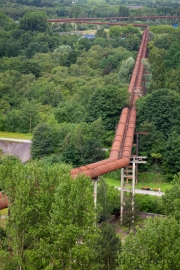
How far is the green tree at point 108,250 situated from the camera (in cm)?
2603

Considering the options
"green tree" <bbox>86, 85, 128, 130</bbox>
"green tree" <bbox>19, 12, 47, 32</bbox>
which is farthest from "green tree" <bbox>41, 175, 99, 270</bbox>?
"green tree" <bbox>19, 12, 47, 32</bbox>

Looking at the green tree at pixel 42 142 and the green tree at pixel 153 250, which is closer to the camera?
the green tree at pixel 153 250

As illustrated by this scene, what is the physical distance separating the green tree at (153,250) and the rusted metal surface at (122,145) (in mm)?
5943

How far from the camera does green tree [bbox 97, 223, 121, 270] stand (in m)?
26.0

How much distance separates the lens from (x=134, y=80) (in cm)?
6106

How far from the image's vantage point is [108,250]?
26266mm

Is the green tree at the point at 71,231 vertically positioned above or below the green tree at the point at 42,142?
above

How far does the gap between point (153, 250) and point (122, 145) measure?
56.2ft

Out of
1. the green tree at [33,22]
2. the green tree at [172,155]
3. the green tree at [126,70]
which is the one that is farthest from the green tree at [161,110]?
the green tree at [33,22]

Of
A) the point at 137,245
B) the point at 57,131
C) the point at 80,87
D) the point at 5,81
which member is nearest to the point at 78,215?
the point at 137,245

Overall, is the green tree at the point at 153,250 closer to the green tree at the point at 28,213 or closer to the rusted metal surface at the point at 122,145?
the green tree at the point at 28,213

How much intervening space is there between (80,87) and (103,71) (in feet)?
37.4

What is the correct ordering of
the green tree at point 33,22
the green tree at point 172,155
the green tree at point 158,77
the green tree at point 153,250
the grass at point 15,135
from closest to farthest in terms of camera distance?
the green tree at point 153,250 → the green tree at point 172,155 → the grass at point 15,135 → the green tree at point 158,77 → the green tree at point 33,22

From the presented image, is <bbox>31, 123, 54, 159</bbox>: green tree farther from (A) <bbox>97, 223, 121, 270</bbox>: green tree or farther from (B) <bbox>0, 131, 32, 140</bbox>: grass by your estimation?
(A) <bbox>97, 223, 121, 270</bbox>: green tree
